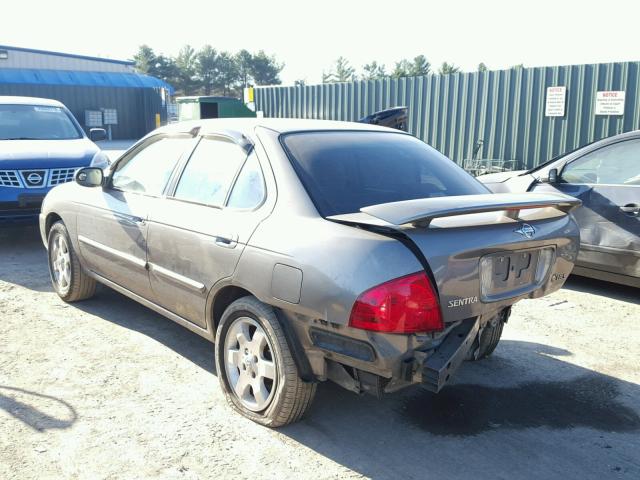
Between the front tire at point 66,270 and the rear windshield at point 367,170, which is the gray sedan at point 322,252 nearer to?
the rear windshield at point 367,170

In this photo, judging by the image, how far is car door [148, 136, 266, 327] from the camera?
3.47 meters

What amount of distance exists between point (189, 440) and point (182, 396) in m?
0.54

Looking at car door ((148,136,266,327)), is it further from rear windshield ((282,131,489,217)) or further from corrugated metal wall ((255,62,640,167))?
corrugated metal wall ((255,62,640,167))

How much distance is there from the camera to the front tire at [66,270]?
17.5ft

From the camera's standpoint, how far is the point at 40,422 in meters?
3.40

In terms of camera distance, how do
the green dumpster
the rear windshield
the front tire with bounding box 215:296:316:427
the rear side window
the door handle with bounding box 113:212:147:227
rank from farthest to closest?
the green dumpster < the door handle with bounding box 113:212:147:227 < the rear side window < the rear windshield < the front tire with bounding box 215:296:316:427

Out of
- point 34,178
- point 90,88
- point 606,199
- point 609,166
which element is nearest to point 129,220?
point 34,178

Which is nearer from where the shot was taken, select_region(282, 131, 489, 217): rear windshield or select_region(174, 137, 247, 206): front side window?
select_region(282, 131, 489, 217): rear windshield

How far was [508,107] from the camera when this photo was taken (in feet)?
40.5

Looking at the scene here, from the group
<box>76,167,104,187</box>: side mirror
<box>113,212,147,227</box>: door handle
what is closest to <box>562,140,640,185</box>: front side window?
<box>113,212,147,227</box>: door handle

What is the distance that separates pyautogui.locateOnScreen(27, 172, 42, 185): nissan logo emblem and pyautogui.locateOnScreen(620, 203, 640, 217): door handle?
6470 mm

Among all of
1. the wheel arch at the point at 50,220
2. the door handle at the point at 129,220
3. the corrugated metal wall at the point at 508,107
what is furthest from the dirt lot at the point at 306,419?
the corrugated metal wall at the point at 508,107

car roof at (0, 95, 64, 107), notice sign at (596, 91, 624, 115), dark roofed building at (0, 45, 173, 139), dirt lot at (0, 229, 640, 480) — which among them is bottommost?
dirt lot at (0, 229, 640, 480)

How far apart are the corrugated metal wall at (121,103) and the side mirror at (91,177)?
29491mm
